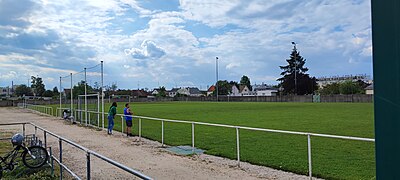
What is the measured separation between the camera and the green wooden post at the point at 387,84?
157cm

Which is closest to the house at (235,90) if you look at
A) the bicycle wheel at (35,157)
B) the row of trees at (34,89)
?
the row of trees at (34,89)

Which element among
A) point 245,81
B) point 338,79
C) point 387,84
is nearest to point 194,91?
point 245,81

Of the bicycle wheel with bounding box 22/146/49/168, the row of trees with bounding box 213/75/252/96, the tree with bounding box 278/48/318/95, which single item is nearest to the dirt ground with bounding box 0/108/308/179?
the bicycle wheel with bounding box 22/146/49/168

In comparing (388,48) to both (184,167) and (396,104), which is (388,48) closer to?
(396,104)

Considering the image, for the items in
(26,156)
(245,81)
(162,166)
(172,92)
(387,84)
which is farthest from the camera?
(172,92)

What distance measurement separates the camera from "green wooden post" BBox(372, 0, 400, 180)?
1572 mm

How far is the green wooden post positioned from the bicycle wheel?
8.86m

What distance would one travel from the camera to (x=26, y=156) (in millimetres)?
9055

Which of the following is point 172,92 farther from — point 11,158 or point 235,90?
point 11,158

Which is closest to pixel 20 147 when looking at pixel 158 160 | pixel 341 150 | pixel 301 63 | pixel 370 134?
pixel 158 160

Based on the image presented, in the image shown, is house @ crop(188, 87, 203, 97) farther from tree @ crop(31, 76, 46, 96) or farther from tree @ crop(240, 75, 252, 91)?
tree @ crop(31, 76, 46, 96)

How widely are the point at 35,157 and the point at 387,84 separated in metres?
9.14

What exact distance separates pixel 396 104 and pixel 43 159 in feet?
30.1

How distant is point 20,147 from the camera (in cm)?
923
